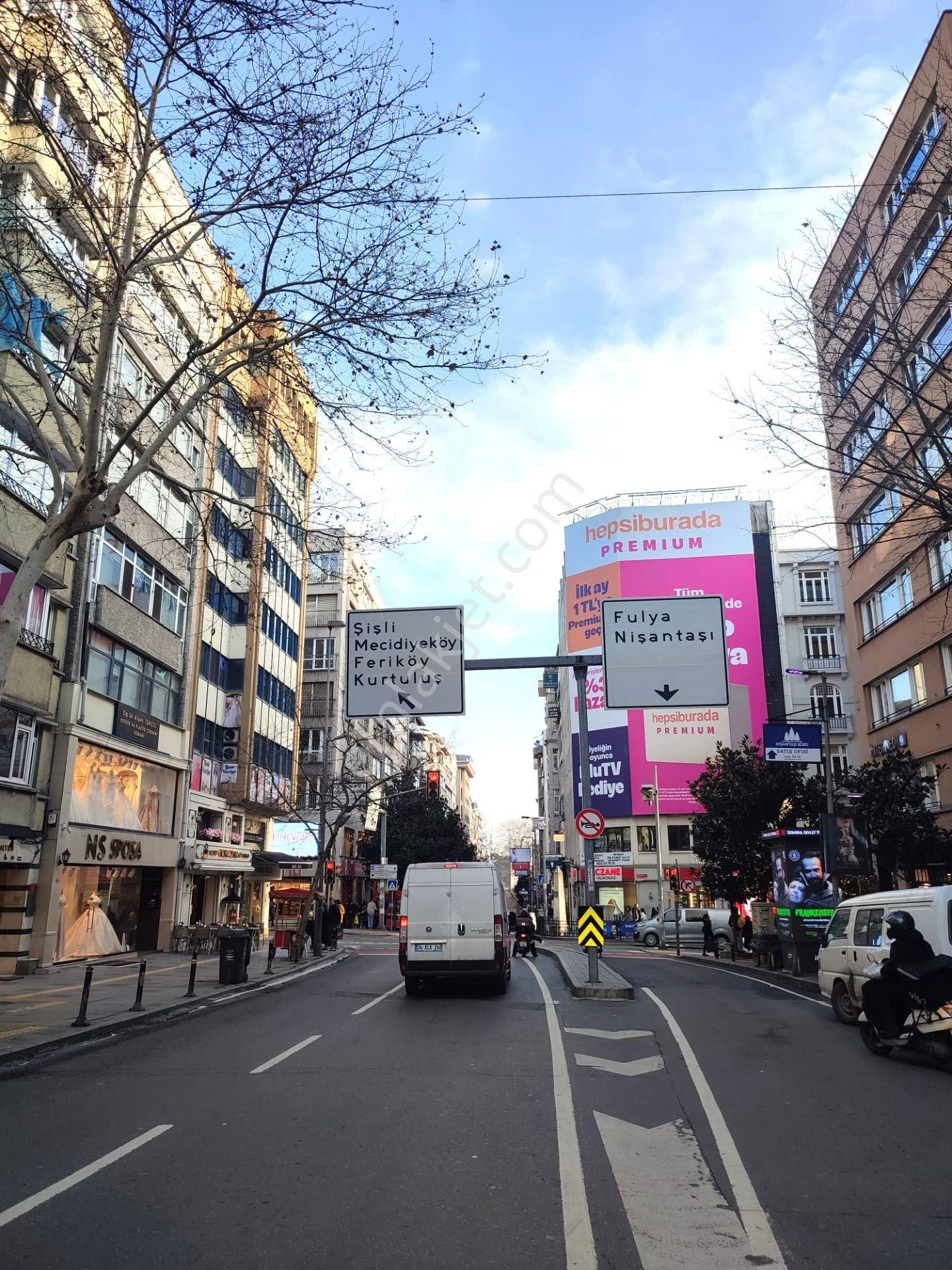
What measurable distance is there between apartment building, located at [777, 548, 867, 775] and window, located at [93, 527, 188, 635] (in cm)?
3932

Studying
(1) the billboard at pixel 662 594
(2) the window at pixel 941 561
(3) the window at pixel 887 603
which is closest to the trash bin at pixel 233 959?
(2) the window at pixel 941 561

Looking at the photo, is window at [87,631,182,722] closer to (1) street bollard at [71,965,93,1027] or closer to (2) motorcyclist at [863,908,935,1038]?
(1) street bollard at [71,965,93,1027]

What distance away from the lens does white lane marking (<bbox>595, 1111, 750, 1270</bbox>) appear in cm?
456

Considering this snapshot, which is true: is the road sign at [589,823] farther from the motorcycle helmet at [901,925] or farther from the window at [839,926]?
the motorcycle helmet at [901,925]

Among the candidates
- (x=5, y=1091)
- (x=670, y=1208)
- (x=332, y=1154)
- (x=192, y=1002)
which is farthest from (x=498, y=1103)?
(x=192, y=1002)

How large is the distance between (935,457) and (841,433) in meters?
8.21

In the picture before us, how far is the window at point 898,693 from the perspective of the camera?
26.3m

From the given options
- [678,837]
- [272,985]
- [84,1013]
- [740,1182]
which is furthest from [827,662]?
[740,1182]

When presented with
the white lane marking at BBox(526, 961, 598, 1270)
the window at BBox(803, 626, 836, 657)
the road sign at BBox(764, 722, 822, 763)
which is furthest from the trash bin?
the window at BBox(803, 626, 836, 657)

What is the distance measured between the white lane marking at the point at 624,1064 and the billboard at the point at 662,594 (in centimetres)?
4633

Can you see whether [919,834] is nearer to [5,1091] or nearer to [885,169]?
[885,169]

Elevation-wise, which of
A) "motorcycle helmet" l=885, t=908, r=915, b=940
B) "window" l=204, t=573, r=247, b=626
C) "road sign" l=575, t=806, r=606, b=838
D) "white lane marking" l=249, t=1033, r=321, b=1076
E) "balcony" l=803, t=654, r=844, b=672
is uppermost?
"balcony" l=803, t=654, r=844, b=672

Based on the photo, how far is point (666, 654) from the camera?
1559cm

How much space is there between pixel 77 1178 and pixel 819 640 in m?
58.0
